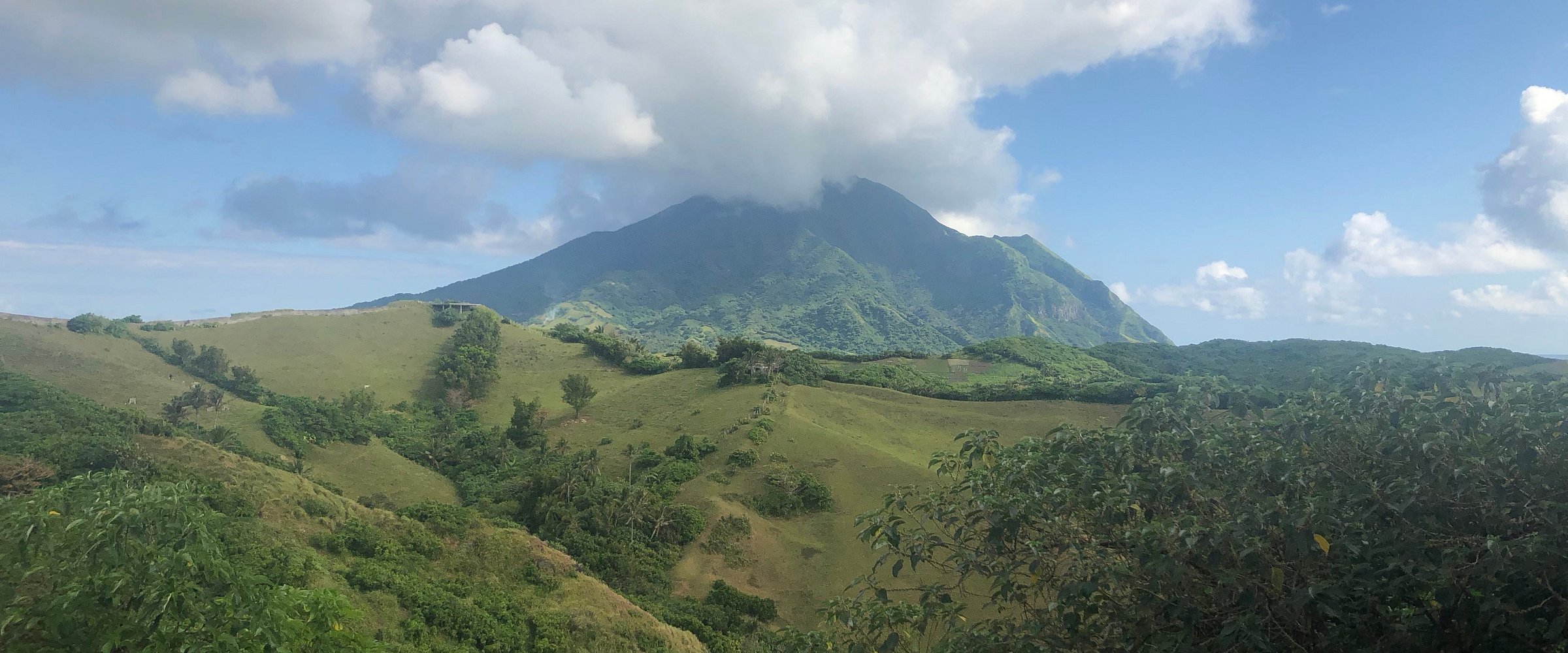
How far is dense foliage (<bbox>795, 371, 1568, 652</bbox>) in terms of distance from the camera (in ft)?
15.8

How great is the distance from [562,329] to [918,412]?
169ft

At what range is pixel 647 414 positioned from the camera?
5831 cm

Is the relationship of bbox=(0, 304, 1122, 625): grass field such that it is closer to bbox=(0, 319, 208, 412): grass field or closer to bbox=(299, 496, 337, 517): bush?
bbox=(0, 319, 208, 412): grass field

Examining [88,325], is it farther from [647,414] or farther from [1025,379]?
[1025,379]

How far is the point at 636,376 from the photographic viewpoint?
72.8m

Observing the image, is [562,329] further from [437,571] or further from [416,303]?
[437,571]

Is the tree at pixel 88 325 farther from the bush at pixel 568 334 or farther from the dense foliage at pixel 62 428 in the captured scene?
the bush at pixel 568 334

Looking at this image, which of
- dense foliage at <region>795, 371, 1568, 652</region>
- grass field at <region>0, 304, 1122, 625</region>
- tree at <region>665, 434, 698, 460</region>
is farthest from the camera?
tree at <region>665, 434, 698, 460</region>

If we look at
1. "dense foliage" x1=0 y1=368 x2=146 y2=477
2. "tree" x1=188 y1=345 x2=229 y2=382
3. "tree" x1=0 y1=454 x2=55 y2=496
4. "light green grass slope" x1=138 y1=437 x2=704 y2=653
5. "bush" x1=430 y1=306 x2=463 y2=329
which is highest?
"bush" x1=430 y1=306 x2=463 y2=329

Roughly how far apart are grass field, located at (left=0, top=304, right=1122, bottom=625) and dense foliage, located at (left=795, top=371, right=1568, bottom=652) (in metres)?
22.8

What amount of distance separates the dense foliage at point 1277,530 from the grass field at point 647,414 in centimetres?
2283

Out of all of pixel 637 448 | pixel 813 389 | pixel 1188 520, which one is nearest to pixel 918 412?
pixel 813 389

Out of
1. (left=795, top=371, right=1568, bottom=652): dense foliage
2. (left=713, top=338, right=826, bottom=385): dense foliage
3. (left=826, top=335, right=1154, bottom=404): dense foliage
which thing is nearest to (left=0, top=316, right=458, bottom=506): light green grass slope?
(left=713, top=338, right=826, bottom=385): dense foliage

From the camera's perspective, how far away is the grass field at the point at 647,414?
3356 cm
